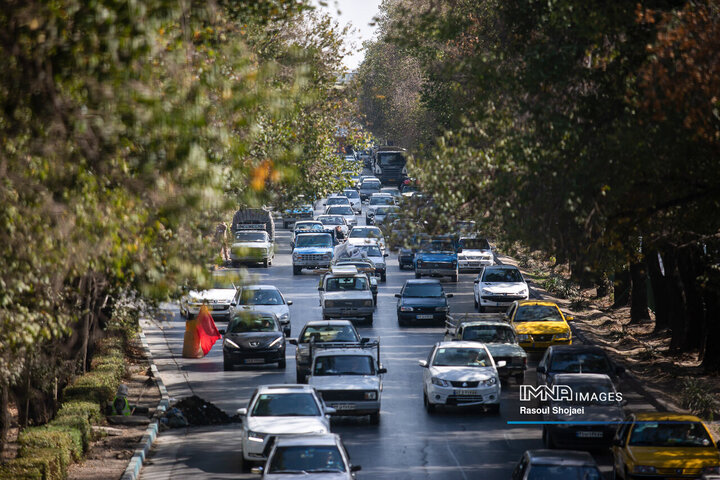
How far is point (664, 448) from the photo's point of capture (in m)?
15.9

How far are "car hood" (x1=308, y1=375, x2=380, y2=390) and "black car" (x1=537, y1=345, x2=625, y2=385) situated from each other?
12.3 feet

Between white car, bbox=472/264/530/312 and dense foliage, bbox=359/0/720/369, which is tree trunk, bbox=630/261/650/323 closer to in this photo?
white car, bbox=472/264/530/312

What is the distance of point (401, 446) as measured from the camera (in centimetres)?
1912

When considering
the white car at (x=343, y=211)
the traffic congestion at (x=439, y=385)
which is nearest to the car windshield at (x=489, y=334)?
the traffic congestion at (x=439, y=385)

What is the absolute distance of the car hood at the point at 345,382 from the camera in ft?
69.4

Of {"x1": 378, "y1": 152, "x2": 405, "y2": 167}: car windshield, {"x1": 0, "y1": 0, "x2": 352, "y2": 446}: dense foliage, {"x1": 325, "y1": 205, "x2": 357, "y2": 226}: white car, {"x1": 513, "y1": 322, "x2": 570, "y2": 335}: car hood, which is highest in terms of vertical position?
{"x1": 378, "y1": 152, "x2": 405, "y2": 167}: car windshield

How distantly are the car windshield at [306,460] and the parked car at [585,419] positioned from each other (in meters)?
5.32

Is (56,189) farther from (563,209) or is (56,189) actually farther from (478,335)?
(478,335)

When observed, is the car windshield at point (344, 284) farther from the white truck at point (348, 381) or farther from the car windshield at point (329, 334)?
the white truck at point (348, 381)

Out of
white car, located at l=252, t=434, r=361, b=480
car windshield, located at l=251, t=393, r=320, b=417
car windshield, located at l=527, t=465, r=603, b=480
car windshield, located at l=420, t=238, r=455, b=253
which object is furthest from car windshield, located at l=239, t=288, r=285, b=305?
car windshield, located at l=527, t=465, r=603, b=480

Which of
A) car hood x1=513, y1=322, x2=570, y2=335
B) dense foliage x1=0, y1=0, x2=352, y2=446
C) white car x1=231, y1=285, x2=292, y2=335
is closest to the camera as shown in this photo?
dense foliage x1=0, y1=0, x2=352, y2=446

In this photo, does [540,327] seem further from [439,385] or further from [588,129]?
[588,129]

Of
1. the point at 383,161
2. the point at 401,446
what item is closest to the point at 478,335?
the point at 401,446

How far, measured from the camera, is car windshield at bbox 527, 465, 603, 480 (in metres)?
13.8
